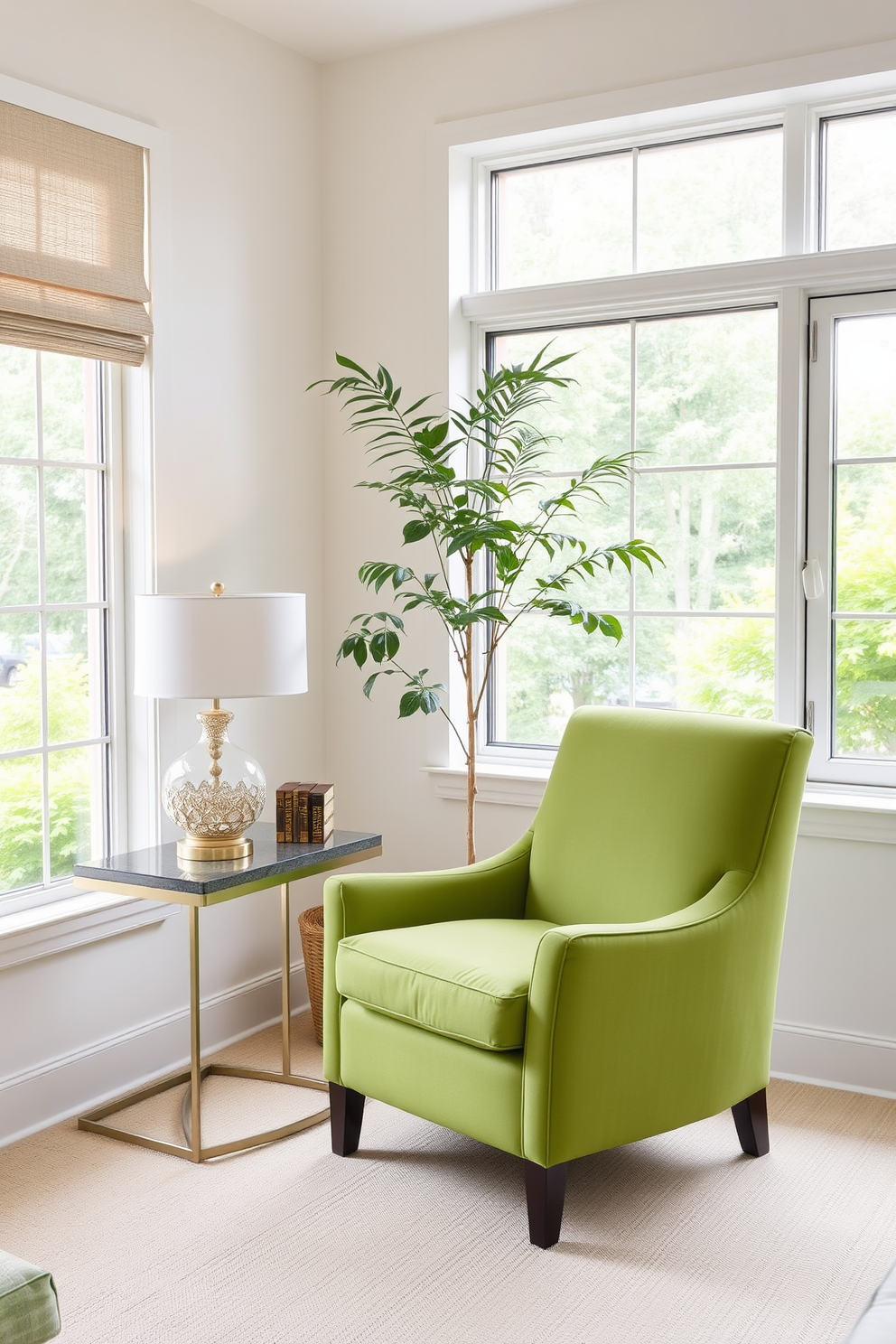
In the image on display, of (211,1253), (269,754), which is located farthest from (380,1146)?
(269,754)

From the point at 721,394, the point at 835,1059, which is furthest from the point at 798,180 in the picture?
the point at 835,1059

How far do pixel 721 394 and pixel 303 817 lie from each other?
5.26ft

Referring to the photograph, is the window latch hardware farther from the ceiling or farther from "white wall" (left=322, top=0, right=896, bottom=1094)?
the ceiling

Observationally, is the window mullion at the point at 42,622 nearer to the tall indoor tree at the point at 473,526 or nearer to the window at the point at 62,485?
the window at the point at 62,485

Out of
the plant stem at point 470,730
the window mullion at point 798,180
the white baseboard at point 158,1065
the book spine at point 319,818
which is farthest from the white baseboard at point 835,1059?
the window mullion at point 798,180

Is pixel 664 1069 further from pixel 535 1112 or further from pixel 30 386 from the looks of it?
pixel 30 386

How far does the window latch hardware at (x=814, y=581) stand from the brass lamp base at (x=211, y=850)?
158 cm

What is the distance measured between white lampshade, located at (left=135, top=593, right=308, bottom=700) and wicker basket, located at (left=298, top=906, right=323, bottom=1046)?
0.86 m

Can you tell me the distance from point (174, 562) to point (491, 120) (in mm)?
1540

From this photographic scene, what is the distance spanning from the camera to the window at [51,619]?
2.91 meters

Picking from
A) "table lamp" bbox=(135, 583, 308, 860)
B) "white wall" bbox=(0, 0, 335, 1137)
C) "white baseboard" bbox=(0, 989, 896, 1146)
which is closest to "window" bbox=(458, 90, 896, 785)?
"white wall" bbox=(0, 0, 335, 1137)

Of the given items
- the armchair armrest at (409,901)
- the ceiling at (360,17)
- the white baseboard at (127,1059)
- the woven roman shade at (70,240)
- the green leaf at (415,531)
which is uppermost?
the ceiling at (360,17)

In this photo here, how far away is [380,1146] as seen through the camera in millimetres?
2779

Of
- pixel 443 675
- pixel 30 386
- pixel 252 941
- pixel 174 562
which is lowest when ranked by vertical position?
pixel 252 941
